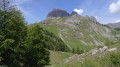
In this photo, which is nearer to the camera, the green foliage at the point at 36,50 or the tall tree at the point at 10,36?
the tall tree at the point at 10,36

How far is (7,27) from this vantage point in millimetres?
39938

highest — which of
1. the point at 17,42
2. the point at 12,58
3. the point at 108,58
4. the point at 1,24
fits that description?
the point at 1,24

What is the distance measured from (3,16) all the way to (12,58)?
679 cm

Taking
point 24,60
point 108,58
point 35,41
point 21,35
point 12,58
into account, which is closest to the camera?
point 108,58

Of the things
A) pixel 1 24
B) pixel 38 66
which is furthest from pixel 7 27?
pixel 38 66

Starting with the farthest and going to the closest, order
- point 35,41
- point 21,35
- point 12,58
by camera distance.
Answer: point 35,41, point 21,35, point 12,58

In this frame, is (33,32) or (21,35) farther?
(33,32)

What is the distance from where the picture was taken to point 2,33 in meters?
39.6

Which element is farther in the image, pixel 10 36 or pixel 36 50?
pixel 36 50

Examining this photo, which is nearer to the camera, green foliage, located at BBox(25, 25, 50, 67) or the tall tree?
the tall tree

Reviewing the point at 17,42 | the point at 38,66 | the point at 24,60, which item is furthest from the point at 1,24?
the point at 38,66

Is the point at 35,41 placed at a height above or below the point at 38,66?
above

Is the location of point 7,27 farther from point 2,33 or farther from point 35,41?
point 35,41

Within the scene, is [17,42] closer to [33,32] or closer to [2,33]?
[2,33]
